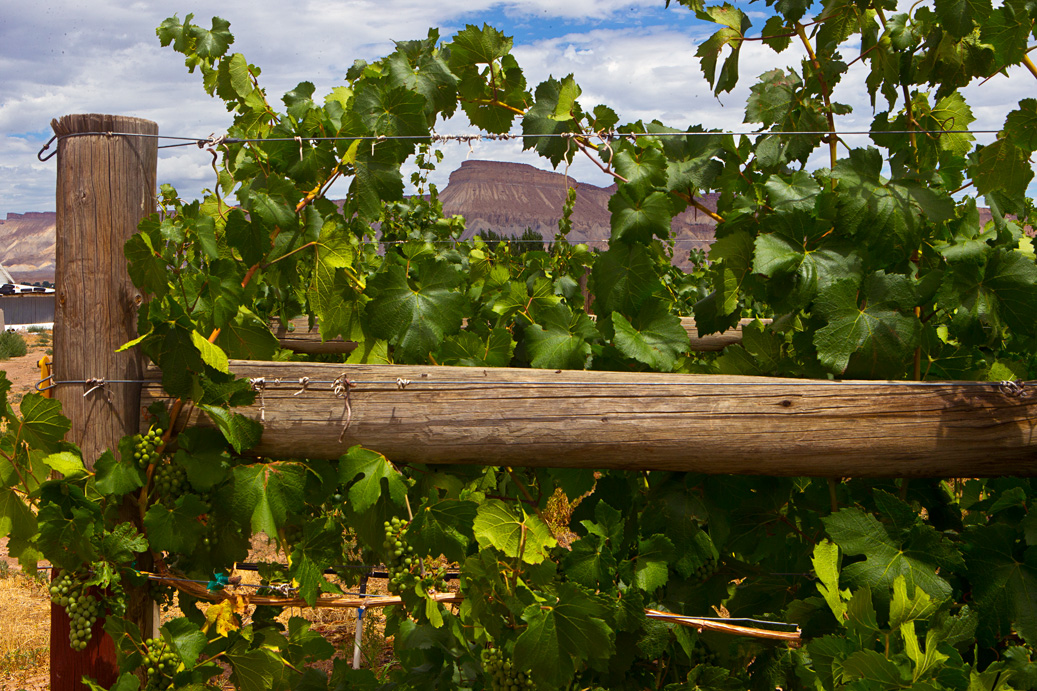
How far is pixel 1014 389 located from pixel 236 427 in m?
1.77

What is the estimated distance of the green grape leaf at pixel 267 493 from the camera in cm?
177

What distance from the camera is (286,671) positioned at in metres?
2.07

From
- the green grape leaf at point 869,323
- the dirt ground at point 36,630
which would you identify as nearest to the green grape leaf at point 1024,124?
the green grape leaf at point 869,323

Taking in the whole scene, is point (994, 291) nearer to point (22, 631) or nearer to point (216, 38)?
point (216, 38)

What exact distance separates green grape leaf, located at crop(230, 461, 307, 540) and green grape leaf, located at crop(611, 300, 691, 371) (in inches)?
32.9

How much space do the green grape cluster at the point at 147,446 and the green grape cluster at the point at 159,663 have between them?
403mm

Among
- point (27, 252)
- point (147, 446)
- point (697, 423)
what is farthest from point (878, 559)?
point (27, 252)

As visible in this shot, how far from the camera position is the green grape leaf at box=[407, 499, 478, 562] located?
5.62 ft

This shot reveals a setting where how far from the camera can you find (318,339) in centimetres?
377

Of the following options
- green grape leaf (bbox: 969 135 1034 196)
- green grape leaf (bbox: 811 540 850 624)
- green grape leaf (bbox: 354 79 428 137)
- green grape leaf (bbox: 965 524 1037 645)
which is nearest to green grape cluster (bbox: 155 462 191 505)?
green grape leaf (bbox: 354 79 428 137)

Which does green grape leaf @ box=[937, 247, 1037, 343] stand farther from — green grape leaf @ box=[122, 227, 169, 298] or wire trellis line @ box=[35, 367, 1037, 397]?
green grape leaf @ box=[122, 227, 169, 298]

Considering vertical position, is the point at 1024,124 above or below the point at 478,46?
below

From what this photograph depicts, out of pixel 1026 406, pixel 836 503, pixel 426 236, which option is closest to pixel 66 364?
pixel 836 503

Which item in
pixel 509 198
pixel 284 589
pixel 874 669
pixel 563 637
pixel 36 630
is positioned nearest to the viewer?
pixel 874 669
